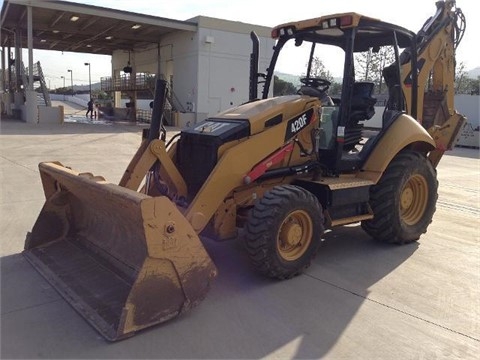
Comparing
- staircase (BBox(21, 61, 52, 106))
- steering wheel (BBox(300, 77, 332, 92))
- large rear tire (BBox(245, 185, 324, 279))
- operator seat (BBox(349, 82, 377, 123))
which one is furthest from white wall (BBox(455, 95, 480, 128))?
large rear tire (BBox(245, 185, 324, 279))

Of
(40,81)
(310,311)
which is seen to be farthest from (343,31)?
(40,81)

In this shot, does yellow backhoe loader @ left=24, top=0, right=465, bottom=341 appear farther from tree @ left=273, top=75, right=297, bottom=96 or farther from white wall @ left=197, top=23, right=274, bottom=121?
white wall @ left=197, top=23, right=274, bottom=121

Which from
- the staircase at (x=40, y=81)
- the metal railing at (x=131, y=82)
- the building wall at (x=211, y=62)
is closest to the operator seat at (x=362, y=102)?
the building wall at (x=211, y=62)

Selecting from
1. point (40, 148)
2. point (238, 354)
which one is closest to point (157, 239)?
point (238, 354)

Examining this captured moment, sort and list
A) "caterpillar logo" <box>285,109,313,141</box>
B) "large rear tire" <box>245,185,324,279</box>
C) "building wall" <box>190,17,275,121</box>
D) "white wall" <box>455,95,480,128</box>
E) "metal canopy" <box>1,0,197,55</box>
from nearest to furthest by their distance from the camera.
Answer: "large rear tire" <box>245,185,324,279</box> < "caterpillar logo" <box>285,109,313,141</box> < "metal canopy" <box>1,0,197,55</box> < "white wall" <box>455,95,480,128</box> < "building wall" <box>190,17,275,121</box>

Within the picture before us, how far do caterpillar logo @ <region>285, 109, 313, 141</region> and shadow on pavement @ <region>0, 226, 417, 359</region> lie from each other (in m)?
1.44

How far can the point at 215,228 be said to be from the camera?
14.7ft

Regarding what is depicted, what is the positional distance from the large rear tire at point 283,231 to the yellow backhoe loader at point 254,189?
0.01m

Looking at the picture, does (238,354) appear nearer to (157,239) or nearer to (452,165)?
(157,239)

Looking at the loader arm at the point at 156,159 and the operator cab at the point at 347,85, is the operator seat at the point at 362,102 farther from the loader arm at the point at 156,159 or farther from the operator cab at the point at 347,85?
the loader arm at the point at 156,159

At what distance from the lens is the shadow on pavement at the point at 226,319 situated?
3279 millimetres

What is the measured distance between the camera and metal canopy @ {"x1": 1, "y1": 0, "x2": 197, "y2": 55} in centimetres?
2572

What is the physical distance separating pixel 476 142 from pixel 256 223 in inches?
870

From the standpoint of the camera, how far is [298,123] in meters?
5.00
